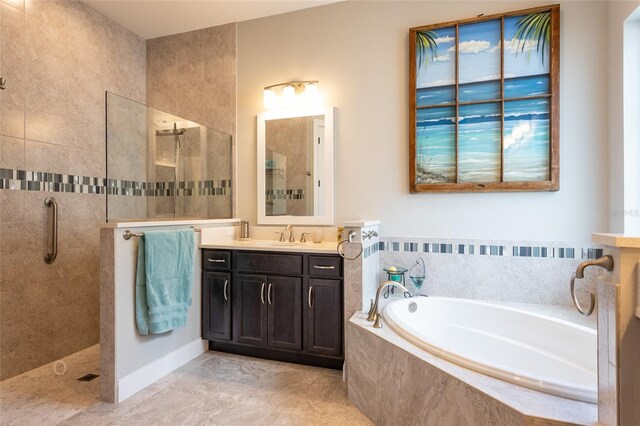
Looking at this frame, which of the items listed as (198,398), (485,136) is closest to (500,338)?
(485,136)

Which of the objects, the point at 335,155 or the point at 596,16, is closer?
the point at 596,16

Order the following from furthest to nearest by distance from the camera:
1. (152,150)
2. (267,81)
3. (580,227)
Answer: (267,81) → (152,150) → (580,227)

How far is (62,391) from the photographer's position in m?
2.19

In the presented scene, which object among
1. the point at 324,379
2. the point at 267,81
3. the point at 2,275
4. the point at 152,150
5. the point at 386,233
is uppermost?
the point at 267,81

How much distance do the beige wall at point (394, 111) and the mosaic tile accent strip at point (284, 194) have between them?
0.59 feet

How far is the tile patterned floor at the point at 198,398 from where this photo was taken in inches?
74.9

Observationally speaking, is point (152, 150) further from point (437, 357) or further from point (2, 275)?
point (437, 357)

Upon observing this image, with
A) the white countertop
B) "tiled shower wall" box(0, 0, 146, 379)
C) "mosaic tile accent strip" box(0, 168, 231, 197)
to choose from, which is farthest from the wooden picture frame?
"tiled shower wall" box(0, 0, 146, 379)

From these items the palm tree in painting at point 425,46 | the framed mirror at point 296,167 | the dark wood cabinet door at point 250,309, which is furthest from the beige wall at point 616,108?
the dark wood cabinet door at point 250,309

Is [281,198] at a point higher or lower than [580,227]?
higher

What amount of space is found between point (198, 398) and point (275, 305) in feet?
2.50

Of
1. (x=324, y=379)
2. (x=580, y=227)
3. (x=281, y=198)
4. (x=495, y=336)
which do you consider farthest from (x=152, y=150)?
(x=580, y=227)

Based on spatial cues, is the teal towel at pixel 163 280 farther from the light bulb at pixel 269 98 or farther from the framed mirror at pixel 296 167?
the light bulb at pixel 269 98

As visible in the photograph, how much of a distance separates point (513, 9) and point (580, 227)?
5.28 ft
